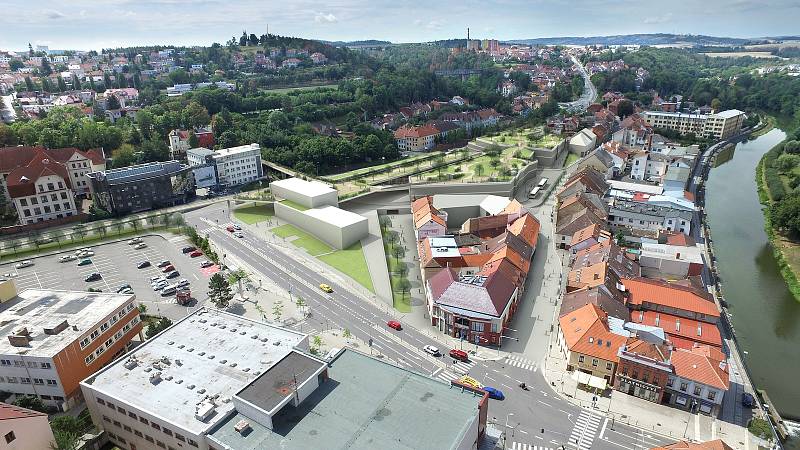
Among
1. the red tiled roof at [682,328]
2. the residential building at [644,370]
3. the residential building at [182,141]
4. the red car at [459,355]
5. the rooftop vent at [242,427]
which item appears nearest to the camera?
the rooftop vent at [242,427]

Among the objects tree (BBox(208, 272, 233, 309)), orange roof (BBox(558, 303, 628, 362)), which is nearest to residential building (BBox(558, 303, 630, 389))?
orange roof (BBox(558, 303, 628, 362))

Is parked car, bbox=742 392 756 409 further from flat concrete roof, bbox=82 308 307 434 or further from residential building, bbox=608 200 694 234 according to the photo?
flat concrete roof, bbox=82 308 307 434

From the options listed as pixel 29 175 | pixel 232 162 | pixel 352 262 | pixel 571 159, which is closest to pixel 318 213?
pixel 352 262

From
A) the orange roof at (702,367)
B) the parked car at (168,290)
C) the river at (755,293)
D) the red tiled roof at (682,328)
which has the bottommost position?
the river at (755,293)

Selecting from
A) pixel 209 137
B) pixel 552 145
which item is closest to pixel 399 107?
pixel 552 145

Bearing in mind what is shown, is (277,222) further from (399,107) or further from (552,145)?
(399,107)

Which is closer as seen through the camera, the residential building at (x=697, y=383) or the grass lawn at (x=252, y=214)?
the residential building at (x=697, y=383)

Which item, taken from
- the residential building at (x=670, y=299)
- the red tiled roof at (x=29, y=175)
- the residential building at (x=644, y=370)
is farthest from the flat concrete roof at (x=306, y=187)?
the residential building at (x=644, y=370)

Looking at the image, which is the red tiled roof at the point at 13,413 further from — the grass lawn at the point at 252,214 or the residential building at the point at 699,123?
the residential building at the point at 699,123
